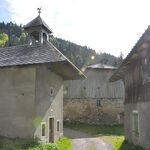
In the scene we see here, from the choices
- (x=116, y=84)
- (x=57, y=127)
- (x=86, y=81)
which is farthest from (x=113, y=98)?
(x=57, y=127)

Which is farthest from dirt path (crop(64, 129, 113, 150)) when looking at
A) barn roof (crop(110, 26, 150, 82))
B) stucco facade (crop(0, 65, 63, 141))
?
barn roof (crop(110, 26, 150, 82))

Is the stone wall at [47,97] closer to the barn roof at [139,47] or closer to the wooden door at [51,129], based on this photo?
the wooden door at [51,129]

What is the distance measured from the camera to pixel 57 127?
60.6 feet

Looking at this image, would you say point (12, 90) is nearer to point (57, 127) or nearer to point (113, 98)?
point (57, 127)

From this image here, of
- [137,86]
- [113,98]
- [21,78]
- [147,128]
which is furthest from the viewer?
[113,98]

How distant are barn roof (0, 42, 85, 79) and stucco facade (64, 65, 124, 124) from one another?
15.1 meters

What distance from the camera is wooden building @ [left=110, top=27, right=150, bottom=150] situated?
1180 cm

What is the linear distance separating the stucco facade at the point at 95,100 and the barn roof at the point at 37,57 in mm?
15127

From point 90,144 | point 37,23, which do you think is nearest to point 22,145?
point 90,144

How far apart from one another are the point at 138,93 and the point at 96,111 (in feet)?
65.1

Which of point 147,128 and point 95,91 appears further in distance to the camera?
point 95,91

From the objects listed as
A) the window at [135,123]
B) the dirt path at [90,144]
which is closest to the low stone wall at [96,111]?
the dirt path at [90,144]

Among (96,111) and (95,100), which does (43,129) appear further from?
(95,100)

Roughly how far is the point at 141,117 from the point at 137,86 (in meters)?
2.14
